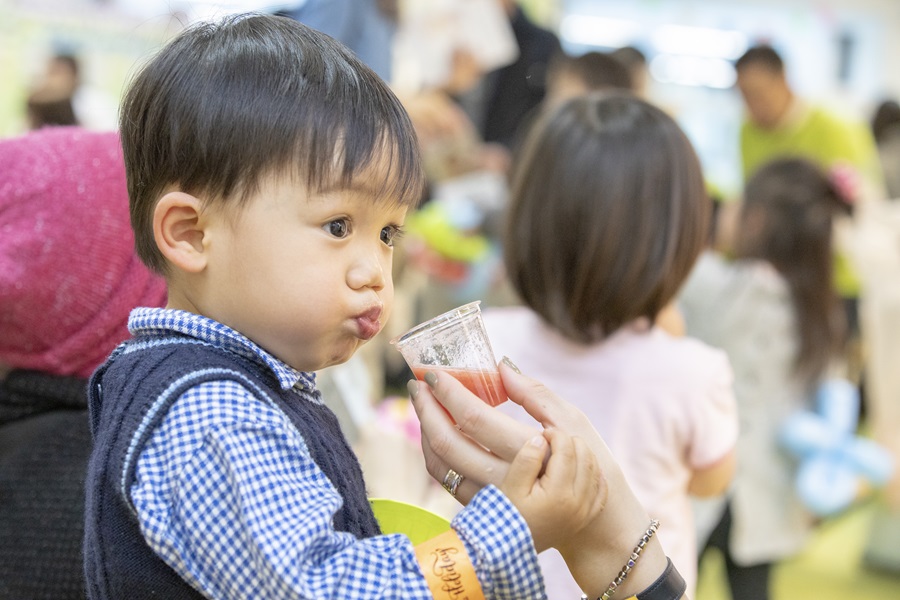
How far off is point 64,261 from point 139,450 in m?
0.56

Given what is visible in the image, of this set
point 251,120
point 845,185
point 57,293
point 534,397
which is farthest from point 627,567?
point 845,185

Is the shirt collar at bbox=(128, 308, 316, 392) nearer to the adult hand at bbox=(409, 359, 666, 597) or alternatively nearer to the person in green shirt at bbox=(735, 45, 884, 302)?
the adult hand at bbox=(409, 359, 666, 597)

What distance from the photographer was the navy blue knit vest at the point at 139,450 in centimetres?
83

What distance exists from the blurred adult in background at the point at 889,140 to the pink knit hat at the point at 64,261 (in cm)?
515

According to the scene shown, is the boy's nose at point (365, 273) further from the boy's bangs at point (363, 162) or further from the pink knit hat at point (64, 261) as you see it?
the pink knit hat at point (64, 261)

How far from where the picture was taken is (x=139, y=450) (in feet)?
2.67

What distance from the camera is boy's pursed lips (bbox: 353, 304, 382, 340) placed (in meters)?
0.89

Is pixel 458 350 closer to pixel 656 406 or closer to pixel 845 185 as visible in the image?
pixel 656 406

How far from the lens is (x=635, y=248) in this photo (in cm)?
163

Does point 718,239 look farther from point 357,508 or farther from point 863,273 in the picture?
point 357,508

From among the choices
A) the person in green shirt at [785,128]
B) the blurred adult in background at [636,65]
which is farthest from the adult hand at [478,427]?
the person in green shirt at [785,128]

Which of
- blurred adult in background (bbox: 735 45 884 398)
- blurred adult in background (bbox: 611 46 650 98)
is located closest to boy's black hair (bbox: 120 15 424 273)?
blurred adult in background (bbox: 611 46 650 98)

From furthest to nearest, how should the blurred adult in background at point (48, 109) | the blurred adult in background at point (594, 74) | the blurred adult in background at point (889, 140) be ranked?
the blurred adult in background at point (889, 140), the blurred adult in background at point (48, 109), the blurred adult in background at point (594, 74)

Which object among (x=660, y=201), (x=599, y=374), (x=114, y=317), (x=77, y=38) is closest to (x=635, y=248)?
(x=660, y=201)
